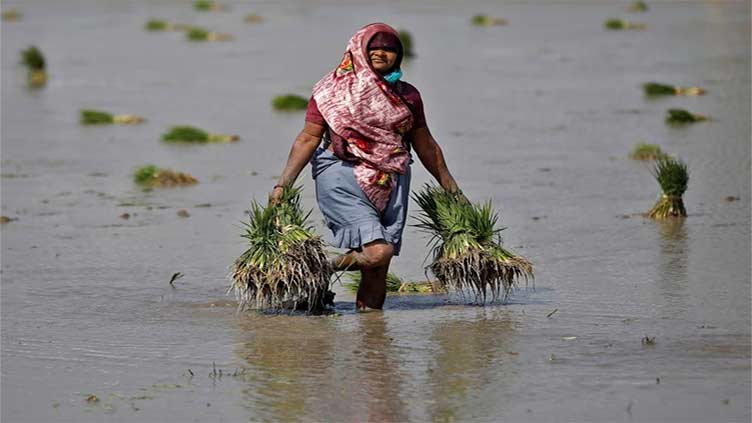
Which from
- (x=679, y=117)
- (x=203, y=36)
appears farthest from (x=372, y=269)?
(x=203, y=36)

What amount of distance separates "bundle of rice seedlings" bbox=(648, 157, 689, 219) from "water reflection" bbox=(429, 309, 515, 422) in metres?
3.00

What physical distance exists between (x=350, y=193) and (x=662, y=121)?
835 centimetres

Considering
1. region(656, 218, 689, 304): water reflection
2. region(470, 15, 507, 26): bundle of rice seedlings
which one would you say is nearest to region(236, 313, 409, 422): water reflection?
region(656, 218, 689, 304): water reflection

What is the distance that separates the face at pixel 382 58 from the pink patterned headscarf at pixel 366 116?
27mm

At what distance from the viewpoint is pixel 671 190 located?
10.2 m

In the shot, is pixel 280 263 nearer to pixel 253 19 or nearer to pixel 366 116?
pixel 366 116

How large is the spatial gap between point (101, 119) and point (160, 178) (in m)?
4.22

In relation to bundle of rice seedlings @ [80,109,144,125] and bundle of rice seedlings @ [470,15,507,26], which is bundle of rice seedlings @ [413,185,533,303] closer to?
bundle of rice seedlings @ [80,109,144,125]

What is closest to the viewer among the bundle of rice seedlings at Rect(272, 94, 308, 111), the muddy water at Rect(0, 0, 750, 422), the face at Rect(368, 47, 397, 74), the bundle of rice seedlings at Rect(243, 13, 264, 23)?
the muddy water at Rect(0, 0, 750, 422)

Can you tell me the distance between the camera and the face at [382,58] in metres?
7.30

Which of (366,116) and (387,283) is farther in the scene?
(387,283)

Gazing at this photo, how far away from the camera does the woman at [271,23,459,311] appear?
7346mm

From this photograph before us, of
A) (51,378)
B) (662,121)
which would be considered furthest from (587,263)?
(662,121)

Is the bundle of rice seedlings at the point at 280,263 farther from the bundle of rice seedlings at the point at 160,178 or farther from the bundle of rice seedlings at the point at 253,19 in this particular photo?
the bundle of rice seedlings at the point at 253,19
